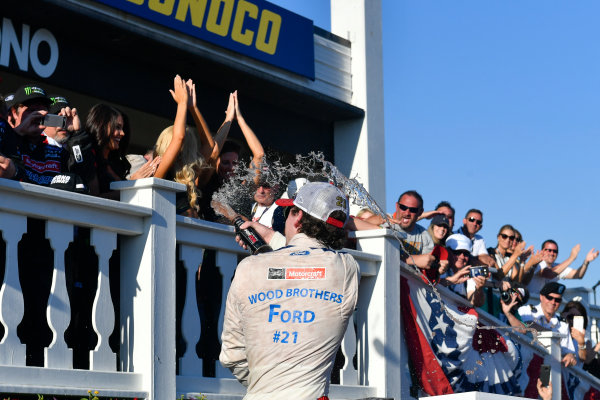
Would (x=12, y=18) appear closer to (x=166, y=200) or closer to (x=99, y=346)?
(x=166, y=200)

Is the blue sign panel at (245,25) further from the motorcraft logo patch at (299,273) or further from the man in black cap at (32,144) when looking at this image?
the motorcraft logo patch at (299,273)

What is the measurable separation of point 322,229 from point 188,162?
232cm

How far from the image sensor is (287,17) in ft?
40.4

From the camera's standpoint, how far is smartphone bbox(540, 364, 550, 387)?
10.7 m

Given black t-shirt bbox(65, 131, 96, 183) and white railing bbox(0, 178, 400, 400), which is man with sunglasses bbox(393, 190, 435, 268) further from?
black t-shirt bbox(65, 131, 96, 183)

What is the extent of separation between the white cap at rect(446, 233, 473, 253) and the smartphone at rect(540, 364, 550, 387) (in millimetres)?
1444

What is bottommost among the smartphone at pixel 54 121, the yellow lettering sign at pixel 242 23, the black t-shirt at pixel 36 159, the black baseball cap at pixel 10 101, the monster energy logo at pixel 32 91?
the black t-shirt at pixel 36 159

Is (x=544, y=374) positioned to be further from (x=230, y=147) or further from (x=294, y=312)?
(x=294, y=312)

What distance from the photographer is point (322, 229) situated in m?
4.74

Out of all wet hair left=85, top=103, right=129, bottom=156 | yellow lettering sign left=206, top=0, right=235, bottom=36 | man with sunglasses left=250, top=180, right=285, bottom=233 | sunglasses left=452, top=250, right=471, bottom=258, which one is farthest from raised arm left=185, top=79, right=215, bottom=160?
sunglasses left=452, top=250, right=471, bottom=258

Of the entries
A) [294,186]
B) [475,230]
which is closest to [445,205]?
[475,230]

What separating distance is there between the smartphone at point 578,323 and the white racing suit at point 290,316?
8.91 meters

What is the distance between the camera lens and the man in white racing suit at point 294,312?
4.49 m

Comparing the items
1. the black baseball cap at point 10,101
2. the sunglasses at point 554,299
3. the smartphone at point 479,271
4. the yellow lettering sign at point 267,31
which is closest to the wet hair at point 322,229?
the black baseball cap at point 10,101
